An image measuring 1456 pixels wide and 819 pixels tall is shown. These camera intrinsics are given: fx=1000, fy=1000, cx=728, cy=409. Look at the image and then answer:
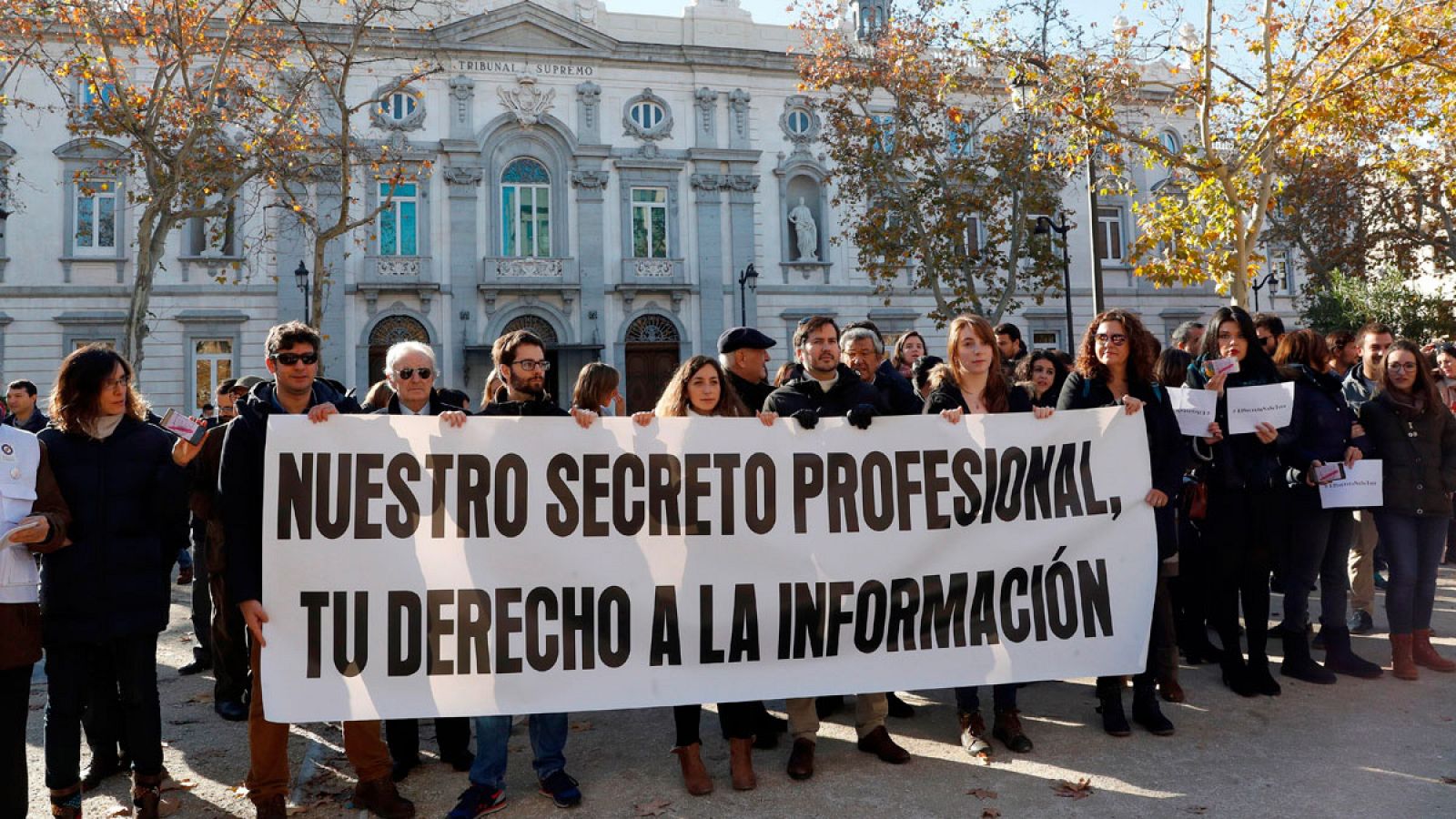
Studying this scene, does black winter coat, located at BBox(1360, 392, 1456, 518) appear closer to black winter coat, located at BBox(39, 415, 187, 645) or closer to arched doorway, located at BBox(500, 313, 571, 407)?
black winter coat, located at BBox(39, 415, 187, 645)

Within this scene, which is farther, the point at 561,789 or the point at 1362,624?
the point at 1362,624

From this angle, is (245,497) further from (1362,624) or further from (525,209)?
(525,209)

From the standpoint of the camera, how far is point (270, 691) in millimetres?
4180

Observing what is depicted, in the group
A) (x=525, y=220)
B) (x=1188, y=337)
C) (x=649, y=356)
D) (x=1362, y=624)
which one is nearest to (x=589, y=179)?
(x=525, y=220)

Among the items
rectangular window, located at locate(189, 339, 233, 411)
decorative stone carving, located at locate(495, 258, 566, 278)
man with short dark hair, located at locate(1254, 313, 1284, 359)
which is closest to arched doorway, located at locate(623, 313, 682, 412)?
decorative stone carving, located at locate(495, 258, 566, 278)

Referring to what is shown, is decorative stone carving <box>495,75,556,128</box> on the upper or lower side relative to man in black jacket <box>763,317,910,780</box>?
upper

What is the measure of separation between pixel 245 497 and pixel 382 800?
1.43 metres

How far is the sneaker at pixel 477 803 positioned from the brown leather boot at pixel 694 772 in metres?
0.81

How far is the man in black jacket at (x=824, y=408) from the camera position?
4.76 m

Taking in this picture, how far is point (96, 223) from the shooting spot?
26297 millimetres

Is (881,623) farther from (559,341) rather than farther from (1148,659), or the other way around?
(559,341)

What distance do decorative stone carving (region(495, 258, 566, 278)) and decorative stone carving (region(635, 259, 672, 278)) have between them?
2151mm

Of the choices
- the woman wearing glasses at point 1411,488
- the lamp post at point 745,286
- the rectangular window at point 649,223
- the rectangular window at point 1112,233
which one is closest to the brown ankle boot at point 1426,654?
the woman wearing glasses at point 1411,488

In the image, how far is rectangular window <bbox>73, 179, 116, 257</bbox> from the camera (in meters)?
26.1
